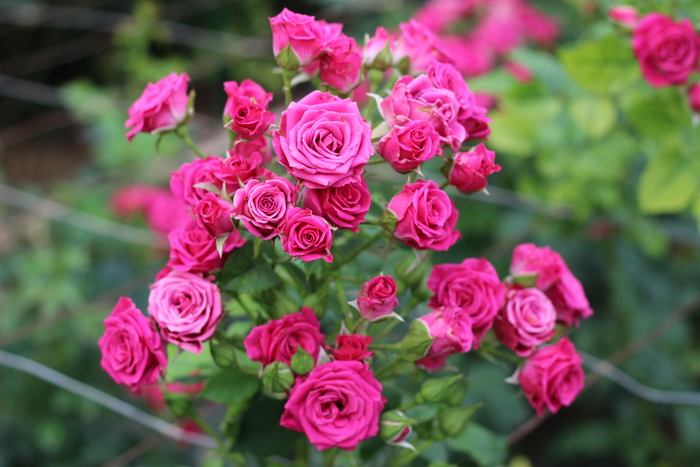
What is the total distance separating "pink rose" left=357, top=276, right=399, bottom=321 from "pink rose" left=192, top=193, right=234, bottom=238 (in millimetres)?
156

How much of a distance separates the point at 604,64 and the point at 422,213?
0.79 m

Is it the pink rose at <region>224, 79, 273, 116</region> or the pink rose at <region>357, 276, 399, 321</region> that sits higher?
the pink rose at <region>224, 79, 273, 116</region>

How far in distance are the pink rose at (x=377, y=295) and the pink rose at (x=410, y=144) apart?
0.12 meters

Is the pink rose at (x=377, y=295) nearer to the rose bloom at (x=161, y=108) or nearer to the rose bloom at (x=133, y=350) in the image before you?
the rose bloom at (x=133, y=350)

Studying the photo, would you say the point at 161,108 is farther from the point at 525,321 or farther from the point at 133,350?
the point at 525,321

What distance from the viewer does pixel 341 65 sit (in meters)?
0.71

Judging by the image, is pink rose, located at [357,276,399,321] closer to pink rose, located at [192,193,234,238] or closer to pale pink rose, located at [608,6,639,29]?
pink rose, located at [192,193,234,238]

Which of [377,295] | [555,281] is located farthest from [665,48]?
[377,295]

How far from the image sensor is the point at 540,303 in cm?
74

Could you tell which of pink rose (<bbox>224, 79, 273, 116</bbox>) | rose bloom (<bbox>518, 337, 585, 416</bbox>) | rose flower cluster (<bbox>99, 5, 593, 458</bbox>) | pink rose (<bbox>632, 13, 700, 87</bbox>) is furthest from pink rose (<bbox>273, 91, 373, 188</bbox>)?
pink rose (<bbox>632, 13, 700, 87</bbox>)

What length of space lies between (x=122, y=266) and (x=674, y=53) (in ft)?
5.46

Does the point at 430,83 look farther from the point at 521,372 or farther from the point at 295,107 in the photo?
the point at 521,372

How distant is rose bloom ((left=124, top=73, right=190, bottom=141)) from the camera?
0.77 m

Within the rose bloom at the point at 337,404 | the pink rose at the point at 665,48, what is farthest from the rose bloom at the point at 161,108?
the pink rose at the point at 665,48
